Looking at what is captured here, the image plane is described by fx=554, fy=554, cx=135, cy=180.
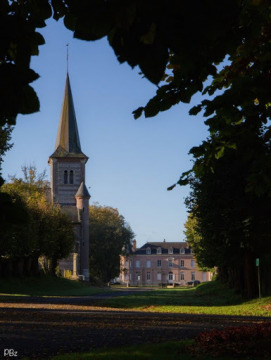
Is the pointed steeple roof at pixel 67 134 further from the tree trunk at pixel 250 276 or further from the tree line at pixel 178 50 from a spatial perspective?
the tree line at pixel 178 50

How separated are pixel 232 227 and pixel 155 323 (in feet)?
43.5

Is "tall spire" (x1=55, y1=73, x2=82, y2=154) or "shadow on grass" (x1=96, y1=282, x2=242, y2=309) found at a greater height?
"tall spire" (x1=55, y1=73, x2=82, y2=154)

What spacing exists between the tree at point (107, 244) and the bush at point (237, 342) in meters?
79.3

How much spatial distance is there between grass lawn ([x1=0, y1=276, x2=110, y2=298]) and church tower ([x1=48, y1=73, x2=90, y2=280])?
1058 inches

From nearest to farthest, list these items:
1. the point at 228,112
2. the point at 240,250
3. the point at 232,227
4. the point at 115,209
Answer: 1. the point at 228,112
2. the point at 232,227
3. the point at 240,250
4. the point at 115,209

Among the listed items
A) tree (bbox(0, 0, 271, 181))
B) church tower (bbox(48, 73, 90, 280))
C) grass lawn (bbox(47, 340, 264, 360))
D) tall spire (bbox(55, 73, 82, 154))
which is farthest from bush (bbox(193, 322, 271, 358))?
tall spire (bbox(55, 73, 82, 154))

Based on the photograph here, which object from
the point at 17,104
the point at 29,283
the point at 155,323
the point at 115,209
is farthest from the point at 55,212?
the point at 17,104

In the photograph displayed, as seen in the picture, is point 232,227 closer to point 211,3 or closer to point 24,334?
point 24,334

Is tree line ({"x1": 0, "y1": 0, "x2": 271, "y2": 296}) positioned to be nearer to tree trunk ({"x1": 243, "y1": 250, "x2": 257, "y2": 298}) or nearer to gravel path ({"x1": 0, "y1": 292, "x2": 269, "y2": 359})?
gravel path ({"x1": 0, "y1": 292, "x2": 269, "y2": 359})

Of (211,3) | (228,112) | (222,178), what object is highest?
(222,178)

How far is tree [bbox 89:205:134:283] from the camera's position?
90000 mm

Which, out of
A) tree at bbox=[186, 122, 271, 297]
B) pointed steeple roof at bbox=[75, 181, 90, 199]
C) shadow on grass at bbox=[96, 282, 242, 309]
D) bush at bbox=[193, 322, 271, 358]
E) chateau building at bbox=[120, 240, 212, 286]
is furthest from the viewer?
chateau building at bbox=[120, 240, 212, 286]

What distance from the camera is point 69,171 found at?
94625 mm

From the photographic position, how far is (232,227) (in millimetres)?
29125
